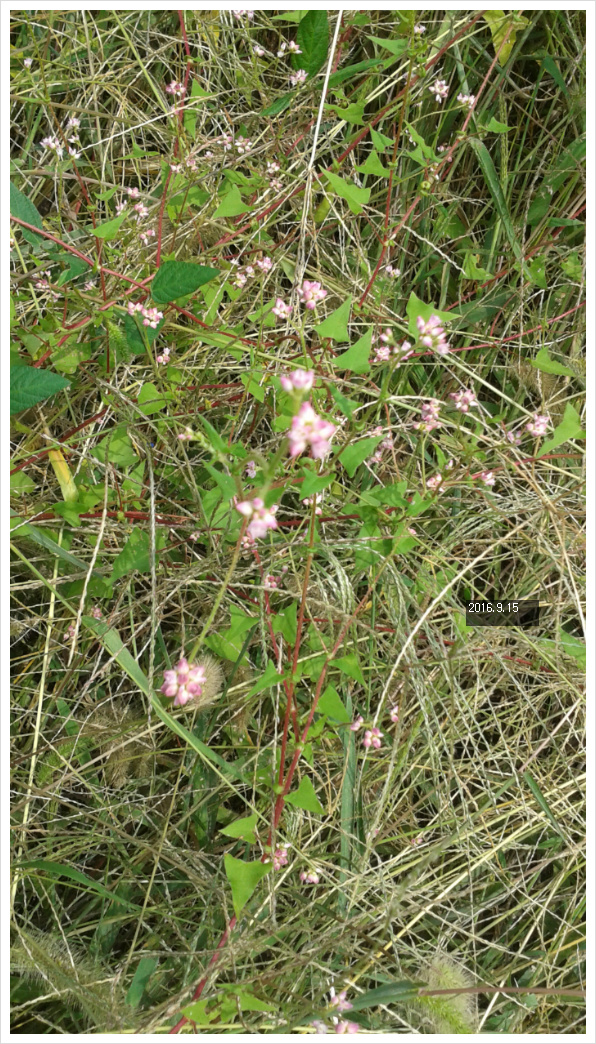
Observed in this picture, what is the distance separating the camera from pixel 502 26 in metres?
1.34

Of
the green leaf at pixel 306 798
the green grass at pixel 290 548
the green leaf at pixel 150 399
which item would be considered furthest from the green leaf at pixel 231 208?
the green leaf at pixel 306 798

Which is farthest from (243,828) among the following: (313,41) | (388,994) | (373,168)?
(313,41)

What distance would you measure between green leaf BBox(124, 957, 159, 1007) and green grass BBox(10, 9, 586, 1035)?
0.07 feet

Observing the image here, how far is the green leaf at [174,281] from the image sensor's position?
972 mm

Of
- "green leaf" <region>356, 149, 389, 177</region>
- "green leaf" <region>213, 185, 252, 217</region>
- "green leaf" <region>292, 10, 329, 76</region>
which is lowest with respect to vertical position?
"green leaf" <region>213, 185, 252, 217</region>

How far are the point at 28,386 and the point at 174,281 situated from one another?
262 mm

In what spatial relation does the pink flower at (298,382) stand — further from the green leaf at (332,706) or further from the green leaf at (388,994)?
the green leaf at (388,994)

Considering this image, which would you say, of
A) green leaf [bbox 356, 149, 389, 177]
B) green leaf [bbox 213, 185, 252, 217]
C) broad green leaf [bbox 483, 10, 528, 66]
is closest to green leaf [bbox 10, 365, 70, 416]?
green leaf [bbox 213, 185, 252, 217]

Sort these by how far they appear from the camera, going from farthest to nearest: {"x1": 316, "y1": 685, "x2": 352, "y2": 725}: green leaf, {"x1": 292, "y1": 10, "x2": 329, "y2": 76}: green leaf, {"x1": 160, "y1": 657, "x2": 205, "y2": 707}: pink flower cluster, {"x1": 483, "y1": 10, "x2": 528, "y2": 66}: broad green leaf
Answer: {"x1": 483, "y1": 10, "x2": 528, "y2": 66}: broad green leaf < {"x1": 292, "y1": 10, "x2": 329, "y2": 76}: green leaf < {"x1": 316, "y1": 685, "x2": 352, "y2": 725}: green leaf < {"x1": 160, "y1": 657, "x2": 205, "y2": 707}: pink flower cluster

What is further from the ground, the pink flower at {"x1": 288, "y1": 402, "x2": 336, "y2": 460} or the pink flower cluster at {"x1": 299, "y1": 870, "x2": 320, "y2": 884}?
the pink flower at {"x1": 288, "y1": 402, "x2": 336, "y2": 460}

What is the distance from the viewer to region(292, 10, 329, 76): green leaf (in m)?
1.17

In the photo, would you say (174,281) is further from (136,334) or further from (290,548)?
(290,548)

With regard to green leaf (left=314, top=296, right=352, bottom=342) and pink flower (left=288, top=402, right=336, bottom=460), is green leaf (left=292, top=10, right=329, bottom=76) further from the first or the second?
pink flower (left=288, top=402, right=336, bottom=460)

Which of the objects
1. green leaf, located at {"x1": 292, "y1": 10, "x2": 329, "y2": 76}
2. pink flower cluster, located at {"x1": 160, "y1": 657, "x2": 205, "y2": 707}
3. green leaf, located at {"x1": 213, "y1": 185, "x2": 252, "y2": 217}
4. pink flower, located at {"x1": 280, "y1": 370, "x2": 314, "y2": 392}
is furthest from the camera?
green leaf, located at {"x1": 292, "y1": 10, "x2": 329, "y2": 76}
